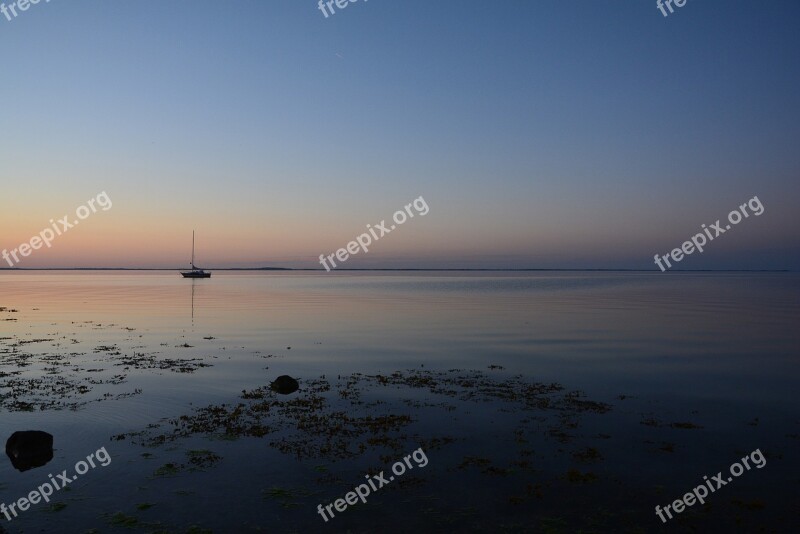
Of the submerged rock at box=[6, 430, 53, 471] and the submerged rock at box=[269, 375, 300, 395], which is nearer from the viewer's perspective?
the submerged rock at box=[6, 430, 53, 471]

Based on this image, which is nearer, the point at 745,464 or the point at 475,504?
the point at 475,504

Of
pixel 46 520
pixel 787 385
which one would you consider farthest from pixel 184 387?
pixel 787 385

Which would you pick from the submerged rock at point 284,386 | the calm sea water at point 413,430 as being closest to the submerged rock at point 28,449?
the calm sea water at point 413,430

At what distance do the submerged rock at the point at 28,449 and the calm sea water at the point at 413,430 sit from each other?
43cm

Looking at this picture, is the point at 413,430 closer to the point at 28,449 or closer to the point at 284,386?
the point at 284,386

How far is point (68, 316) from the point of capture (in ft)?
207

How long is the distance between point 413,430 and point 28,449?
1270cm

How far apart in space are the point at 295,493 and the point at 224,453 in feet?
13.2

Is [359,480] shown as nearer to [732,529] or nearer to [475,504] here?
[475,504]

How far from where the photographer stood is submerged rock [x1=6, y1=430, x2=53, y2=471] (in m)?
16.4

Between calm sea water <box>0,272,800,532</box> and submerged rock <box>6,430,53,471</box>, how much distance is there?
0.43m

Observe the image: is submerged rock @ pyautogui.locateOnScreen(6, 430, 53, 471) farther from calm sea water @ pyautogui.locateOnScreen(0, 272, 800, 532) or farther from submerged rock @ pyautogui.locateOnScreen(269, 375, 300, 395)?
submerged rock @ pyautogui.locateOnScreen(269, 375, 300, 395)

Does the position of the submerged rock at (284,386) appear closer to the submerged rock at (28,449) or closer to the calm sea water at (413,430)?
the calm sea water at (413,430)

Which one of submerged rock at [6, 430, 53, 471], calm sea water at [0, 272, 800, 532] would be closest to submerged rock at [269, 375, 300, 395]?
calm sea water at [0, 272, 800, 532]
